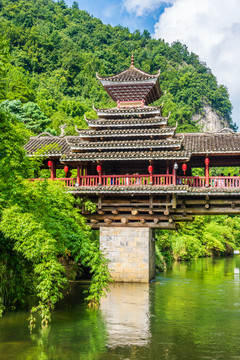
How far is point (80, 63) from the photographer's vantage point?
79.2 metres

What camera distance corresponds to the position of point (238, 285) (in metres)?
19.9

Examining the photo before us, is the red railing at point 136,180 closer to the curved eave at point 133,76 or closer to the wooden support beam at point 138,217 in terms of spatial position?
the wooden support beam at point 138,217

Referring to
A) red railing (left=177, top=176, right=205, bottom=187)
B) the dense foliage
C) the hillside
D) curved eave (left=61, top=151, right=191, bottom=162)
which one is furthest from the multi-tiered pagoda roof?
the hillside

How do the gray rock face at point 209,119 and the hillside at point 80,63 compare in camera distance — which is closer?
the hillside at point 80,63

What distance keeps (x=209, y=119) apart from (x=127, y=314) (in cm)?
8290

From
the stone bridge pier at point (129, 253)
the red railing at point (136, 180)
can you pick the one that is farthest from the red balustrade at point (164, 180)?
the stone bridge pier at point (129, 253)

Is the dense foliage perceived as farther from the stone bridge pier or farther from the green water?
the green water

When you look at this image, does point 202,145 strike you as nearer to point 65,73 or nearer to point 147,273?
point 147,273

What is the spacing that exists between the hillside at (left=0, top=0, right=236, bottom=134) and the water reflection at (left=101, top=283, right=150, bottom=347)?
3285 cm

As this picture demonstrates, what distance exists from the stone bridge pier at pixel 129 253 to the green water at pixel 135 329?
63.8 inches

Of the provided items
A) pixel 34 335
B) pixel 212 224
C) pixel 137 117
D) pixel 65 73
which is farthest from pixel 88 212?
pixel 65 73

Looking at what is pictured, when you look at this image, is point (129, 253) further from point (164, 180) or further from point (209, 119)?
point (209, 119)

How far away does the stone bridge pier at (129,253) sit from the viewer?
60.7ft

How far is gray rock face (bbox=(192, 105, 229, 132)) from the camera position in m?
89.4
